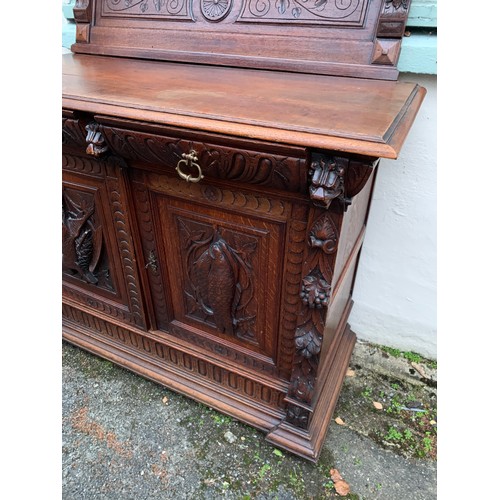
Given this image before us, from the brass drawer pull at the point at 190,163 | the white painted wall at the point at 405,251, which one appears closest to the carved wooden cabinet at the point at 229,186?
the brass drawer pull at the point at 190,163

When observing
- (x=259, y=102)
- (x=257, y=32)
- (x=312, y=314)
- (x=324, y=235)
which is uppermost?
(x=257, y=32)

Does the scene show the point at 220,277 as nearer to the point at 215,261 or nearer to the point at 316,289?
the point at 215,261

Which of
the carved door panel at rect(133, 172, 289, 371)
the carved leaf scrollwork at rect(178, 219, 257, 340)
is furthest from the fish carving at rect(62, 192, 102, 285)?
the carved leaf scrollwork at rect(178, 219, 257, 340)

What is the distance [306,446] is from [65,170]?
119 centimetres

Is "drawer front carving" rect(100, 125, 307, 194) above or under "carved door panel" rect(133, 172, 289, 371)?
above

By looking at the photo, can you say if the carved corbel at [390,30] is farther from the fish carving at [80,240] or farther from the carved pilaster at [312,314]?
the fish carving at [80,240]

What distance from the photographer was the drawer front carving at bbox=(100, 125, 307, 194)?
814 mm

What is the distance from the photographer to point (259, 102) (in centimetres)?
92

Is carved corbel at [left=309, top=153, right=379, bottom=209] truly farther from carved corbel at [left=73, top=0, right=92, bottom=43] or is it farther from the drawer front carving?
carved corbel at [left=73, top=0, right=92, bottom=43]

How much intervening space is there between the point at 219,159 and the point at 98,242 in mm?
668

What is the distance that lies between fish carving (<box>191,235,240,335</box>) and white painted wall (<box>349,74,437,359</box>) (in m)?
0.66

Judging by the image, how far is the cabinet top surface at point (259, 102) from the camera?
2.47 feet

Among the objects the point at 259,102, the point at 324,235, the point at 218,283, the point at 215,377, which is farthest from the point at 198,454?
the point at 259,102

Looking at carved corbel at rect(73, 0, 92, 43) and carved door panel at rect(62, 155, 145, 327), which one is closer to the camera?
carved door panel at rect(62, 155, 145, 327)
